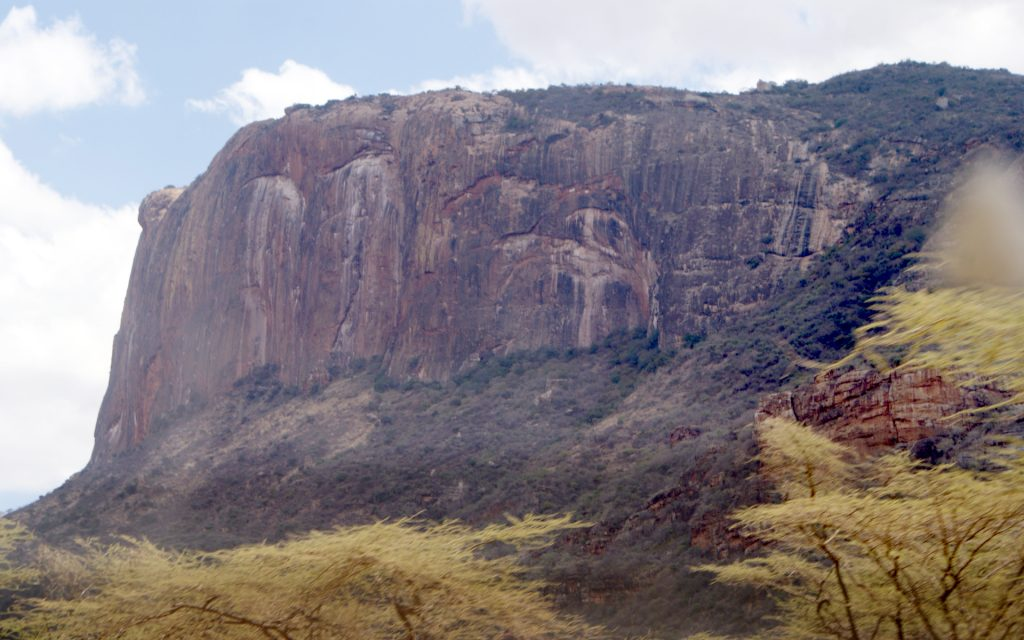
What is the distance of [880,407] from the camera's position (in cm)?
3556

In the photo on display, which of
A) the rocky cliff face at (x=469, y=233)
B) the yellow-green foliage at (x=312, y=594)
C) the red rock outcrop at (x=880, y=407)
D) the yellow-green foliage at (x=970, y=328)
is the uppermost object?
the rocky cliff face at (x=469, y=233)

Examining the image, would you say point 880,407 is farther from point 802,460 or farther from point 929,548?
point 929,548

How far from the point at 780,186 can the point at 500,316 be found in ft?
56.1

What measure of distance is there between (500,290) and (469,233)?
4340 millimetres

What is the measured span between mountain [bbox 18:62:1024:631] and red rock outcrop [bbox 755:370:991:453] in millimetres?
8105

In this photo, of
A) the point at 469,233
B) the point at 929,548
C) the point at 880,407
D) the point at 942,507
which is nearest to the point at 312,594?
the point at 929,548

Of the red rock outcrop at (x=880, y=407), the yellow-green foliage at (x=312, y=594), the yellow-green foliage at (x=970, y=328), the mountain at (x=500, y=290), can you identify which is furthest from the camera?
the mountain at (x=500, y=290)

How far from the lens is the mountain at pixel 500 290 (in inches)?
2229

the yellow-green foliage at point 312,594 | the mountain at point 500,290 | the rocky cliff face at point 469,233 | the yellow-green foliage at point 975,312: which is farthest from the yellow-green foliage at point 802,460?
the rocky cliff face at point 469,233

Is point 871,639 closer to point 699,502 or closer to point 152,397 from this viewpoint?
point 699,502

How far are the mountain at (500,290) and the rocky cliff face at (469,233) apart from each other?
0.57ft

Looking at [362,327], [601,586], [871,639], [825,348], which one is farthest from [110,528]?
[871,639]

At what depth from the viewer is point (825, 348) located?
5641 cm

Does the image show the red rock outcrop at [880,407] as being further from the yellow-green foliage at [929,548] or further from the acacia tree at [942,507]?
the yellow-green foliage at [929,548]
